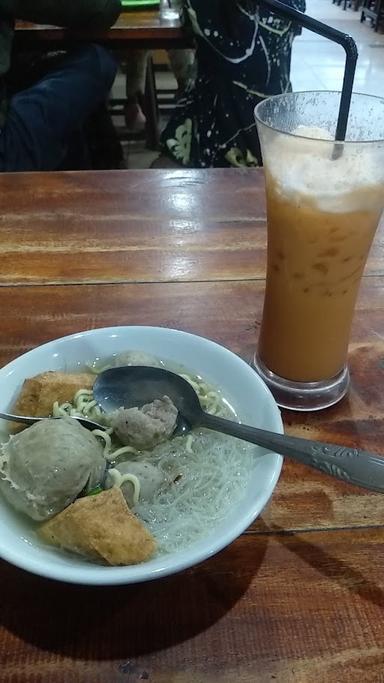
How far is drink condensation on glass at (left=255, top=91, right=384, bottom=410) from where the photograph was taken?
2.46ft

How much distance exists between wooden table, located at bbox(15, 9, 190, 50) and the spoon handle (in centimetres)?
217

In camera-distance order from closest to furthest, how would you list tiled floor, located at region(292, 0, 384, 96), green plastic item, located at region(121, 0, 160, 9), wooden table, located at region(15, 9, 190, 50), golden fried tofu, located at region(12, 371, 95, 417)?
1. golden fried tofu, located at region(12, 371, 95, 417)
2. wooden table, located at region(15, 9, 190, 50)
3. green plastic item, located at region(121, 0, 160, 9)
4. tiled floor, located at region(292, 0, 384, 96)

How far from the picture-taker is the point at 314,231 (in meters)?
0.80

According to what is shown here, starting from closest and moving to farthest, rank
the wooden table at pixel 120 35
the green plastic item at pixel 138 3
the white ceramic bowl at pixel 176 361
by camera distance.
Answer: the white ceramic bowl at pixel 176 361, the wooden table at pixel 120 35, the green plastic item at pixel 138 3

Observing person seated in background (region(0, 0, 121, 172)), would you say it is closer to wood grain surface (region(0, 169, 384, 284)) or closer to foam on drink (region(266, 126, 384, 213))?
wood grain surface (region(0, 169, 384, 284))

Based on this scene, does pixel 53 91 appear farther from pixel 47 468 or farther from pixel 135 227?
pixel 47 468

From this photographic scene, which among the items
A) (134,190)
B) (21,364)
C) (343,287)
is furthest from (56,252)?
(343,287)

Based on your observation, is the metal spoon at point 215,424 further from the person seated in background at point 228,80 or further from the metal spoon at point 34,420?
the person seated in background at point 228,80

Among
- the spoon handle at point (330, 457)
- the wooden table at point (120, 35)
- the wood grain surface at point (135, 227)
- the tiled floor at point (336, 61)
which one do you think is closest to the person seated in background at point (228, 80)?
the wooden table at point (120, 35)

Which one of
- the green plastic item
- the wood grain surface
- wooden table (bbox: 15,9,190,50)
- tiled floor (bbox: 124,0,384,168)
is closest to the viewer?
the wood grain surface

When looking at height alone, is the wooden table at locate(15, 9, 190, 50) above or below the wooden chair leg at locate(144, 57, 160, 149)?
above

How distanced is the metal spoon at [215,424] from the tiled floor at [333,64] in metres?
3.21

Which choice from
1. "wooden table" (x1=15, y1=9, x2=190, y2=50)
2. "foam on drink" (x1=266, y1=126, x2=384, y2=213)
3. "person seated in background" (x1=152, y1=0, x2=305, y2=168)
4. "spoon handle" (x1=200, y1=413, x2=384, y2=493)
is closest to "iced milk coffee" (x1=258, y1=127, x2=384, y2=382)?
"foam on drink" (x1=266, y1=126, x2=384, y2=213)

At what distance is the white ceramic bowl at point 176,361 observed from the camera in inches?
22.1
